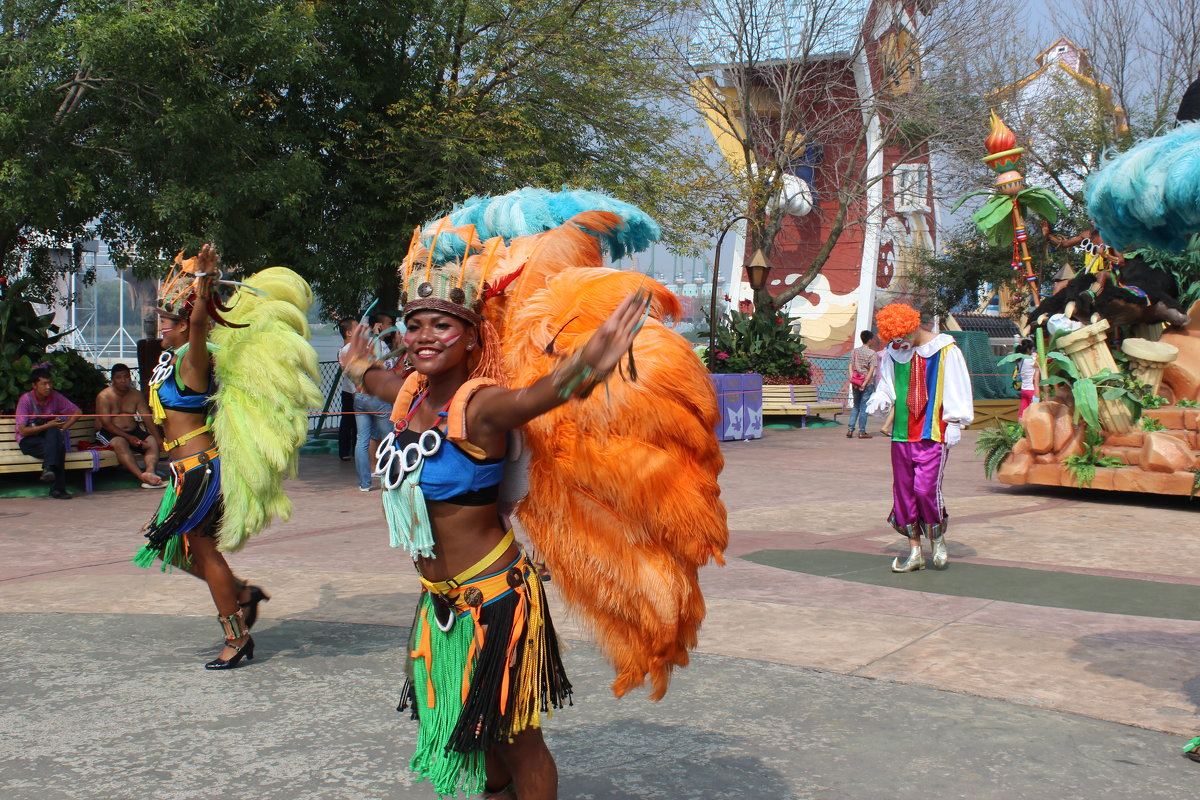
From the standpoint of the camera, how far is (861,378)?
61.6 ft

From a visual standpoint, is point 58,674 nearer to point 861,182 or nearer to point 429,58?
point 429,58

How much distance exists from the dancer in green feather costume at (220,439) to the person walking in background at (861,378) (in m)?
13.9

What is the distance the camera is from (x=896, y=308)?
24.8 feet

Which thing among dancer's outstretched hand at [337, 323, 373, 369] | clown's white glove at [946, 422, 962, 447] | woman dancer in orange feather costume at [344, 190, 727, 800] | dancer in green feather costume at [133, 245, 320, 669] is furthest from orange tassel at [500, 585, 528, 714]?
clown's white glove at [946, 422, 962, 447]

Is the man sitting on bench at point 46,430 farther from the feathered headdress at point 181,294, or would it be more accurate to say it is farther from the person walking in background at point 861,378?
the person walking in background at point 861,378

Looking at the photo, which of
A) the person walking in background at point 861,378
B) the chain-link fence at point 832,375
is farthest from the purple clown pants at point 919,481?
the chain-link fence at point 832,375

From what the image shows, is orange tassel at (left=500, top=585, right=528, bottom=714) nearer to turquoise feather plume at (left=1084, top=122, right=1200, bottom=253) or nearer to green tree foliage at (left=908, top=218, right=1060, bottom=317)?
turquoise feather plume at (left=1084, top=122, right=1200, bottom=253)

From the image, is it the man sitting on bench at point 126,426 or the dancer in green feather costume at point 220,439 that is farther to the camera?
the man sitting on bench at point 126,426

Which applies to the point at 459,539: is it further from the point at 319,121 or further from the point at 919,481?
the point at 319,121

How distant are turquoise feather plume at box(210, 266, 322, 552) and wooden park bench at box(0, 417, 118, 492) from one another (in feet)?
21.3

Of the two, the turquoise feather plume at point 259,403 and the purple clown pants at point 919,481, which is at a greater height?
the turquoise feather plume at point 259,403

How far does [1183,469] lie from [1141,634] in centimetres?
534

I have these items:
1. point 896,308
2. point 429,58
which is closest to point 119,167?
point 429,58

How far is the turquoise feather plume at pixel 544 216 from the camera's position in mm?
3719
